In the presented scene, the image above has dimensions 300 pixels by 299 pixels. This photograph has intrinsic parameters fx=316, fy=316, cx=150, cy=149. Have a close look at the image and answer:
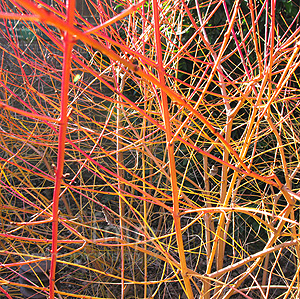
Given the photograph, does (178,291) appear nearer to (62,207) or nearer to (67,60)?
(62,207)

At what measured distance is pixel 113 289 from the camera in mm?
3330

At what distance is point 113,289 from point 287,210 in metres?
2.43

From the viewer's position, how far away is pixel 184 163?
399cm

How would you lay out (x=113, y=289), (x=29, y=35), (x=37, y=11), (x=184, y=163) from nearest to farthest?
(x=37, y=11) → (x=113, y=289) → (x=184, y=163) → (x=29, y=35)

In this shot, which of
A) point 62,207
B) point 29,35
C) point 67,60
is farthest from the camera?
point 29,35

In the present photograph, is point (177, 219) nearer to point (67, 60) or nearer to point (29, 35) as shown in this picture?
point (67, 60)

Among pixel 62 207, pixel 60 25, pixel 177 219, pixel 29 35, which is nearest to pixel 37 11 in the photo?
pixel 60 25

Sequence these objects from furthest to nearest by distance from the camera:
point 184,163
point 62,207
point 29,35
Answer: point 29,35
point 62,207
point 184,163

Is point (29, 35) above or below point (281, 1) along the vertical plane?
below

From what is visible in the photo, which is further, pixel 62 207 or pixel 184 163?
pixel 62 207

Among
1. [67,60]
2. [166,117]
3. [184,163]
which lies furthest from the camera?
[184,163]

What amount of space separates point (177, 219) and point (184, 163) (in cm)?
297

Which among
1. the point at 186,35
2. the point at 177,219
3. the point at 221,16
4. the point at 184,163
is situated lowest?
the point at 184,163

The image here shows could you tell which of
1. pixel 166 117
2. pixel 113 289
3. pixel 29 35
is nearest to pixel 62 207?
pixel 113 289
